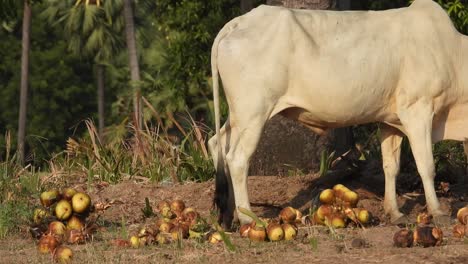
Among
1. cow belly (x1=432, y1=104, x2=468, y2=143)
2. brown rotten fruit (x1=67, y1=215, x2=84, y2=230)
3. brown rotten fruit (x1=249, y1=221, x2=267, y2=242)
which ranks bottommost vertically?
brown rotten fruit (x1=67, y1=215, x2=84, y2=230)

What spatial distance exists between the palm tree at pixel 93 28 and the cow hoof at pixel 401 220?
43829mm

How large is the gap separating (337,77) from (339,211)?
1.11m

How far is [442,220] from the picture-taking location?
969 centimetres

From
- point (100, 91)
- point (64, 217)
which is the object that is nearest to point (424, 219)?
point (64, 217)

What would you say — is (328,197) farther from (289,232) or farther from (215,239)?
(215,239)

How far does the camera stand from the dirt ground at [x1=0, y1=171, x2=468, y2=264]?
7.73 meters

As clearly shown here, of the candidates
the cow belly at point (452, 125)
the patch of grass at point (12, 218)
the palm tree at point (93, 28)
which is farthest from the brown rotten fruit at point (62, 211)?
the palm tree at point (93, 28)

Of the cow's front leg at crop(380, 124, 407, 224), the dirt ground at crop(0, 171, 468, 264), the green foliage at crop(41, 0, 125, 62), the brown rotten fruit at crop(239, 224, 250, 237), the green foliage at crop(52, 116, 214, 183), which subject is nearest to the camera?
the dirt ground at crop(0, 171, 468, 264)

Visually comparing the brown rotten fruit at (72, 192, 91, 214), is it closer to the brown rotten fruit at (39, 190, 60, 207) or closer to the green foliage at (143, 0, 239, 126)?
the brown rotten fruit at (39, 190, 60, 207)

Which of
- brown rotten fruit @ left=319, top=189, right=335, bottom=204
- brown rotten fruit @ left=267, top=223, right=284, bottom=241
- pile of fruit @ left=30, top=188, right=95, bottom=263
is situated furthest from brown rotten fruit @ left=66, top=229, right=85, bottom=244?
brown rotten fruit @ left=319, top=189, right=335, bottom=204

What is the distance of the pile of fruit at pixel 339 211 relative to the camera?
30.7ft

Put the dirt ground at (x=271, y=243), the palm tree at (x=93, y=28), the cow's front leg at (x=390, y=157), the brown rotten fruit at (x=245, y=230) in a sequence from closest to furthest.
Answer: the dirt ground at (x=271, y=243) → the brown rotten fruit at (x=245, y=230) → the cow's front leg at (x=390, y=157) → the palm tree at (x=93, y=28)

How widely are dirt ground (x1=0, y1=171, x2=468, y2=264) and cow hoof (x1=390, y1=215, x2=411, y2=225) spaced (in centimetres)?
10

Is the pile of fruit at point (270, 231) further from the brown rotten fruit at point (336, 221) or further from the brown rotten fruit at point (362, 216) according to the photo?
the brown rotten fruit at point (362, 216)
